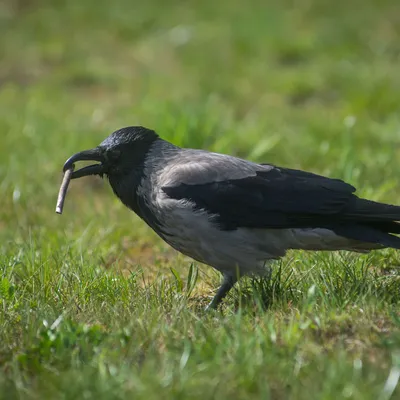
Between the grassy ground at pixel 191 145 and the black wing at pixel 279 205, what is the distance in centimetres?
30

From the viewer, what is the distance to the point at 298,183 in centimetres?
439

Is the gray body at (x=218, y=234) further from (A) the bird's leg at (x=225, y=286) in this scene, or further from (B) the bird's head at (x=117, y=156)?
(B) the bird's head at (x=117, y=156)

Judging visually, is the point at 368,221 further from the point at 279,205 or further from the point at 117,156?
the point at 117,156

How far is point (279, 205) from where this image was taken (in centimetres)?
430

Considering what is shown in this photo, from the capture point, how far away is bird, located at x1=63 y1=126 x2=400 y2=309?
4.28m

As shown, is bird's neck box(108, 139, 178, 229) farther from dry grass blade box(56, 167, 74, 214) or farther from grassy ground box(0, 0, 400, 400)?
Answer: grassy ground box(0, 0, 400, 400)

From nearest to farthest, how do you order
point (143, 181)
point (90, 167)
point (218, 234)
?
point (218, 234)
point (143, 181)
point (90, 167)

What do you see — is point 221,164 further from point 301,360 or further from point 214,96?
point 214,96

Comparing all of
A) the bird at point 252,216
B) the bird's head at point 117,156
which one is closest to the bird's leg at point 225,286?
the bird at point 252,216

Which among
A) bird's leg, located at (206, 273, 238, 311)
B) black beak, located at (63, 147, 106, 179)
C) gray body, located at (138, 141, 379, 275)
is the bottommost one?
A: bird's leg, located at (206, 273, 238, 311)

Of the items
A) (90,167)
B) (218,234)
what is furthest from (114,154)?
(218,234)

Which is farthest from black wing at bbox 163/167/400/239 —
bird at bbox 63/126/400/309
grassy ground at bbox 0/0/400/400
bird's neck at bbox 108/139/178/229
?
grassy ground at bbox 0/0/400/400

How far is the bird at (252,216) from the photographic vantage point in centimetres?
428

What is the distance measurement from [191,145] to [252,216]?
9.51ft
